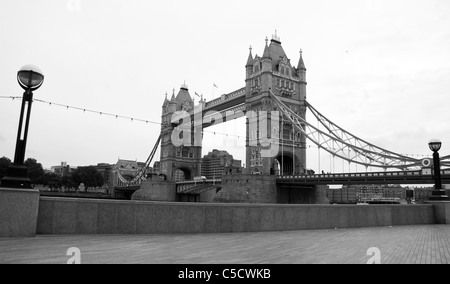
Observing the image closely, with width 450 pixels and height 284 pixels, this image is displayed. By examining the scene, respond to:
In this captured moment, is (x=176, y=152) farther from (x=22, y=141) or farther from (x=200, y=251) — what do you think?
(x=200, y=251)

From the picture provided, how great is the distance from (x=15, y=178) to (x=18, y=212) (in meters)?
0.83

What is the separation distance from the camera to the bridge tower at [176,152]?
3489 inches

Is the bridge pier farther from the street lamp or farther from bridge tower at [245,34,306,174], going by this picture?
the street lamp

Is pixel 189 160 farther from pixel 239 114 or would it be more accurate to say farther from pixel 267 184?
pixel 267 184

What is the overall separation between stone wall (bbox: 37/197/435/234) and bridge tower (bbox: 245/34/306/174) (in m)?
38.8

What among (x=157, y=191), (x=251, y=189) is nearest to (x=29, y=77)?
(x=251, y=189)

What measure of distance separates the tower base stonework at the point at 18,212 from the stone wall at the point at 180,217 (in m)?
0.47

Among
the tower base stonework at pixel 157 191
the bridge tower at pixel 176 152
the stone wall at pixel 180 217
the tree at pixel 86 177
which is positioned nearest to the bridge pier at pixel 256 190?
the tower base stonework at pixel 157 191

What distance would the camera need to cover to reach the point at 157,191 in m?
72.8

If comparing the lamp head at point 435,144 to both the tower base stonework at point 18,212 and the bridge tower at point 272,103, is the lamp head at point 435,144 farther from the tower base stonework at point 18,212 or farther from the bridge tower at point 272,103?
the bridge tower at point 272,103

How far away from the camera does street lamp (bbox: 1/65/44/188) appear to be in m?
8.41
